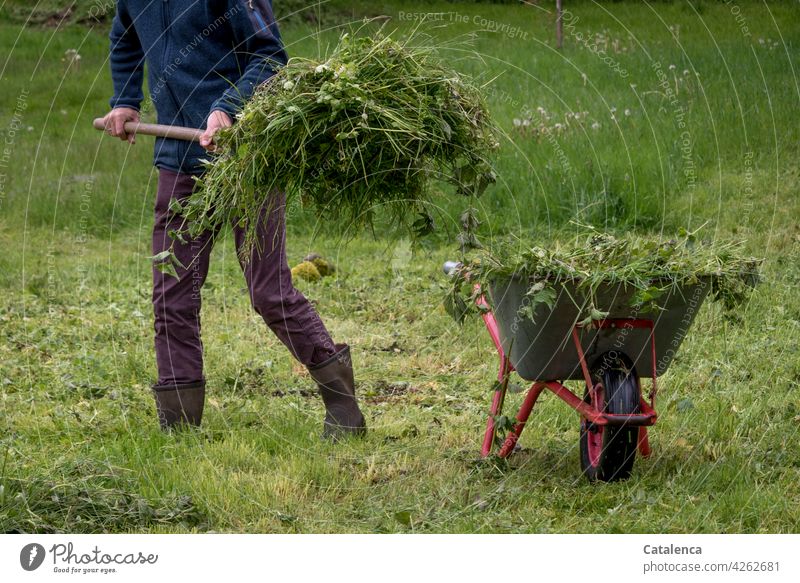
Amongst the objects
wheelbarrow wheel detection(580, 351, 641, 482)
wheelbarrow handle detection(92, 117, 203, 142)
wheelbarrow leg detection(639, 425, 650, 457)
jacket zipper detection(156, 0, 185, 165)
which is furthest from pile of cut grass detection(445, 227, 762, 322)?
jacket zipper detection(156, 0, 185, 165)

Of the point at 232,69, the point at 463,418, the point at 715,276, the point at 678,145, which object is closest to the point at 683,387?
the point at 463,418

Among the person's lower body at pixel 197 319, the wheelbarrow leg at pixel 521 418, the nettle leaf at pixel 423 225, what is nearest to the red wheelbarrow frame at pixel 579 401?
the wheelbarrow leg at pixel 521 418

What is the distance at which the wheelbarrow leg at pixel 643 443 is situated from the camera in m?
3.36

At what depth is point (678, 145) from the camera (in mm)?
6961

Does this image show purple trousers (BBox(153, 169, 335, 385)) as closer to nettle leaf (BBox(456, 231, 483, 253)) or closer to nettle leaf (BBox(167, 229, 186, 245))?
nettle leaf (BBox(167, 229, 186, 245))

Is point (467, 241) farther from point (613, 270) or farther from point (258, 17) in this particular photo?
point (258, 17)

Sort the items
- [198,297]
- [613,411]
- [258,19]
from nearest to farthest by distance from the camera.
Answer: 1. [613,411]
2. [258,19]
3. [198,297]

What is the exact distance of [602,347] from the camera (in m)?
3.11

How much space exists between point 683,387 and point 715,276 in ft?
4.11

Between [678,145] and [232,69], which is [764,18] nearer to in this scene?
[678,145]

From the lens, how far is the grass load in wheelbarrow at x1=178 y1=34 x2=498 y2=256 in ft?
10.0

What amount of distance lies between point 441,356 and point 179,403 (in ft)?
4.82

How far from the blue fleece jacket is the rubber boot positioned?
77 cm

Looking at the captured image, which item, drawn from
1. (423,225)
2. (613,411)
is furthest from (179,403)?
(613,411)
